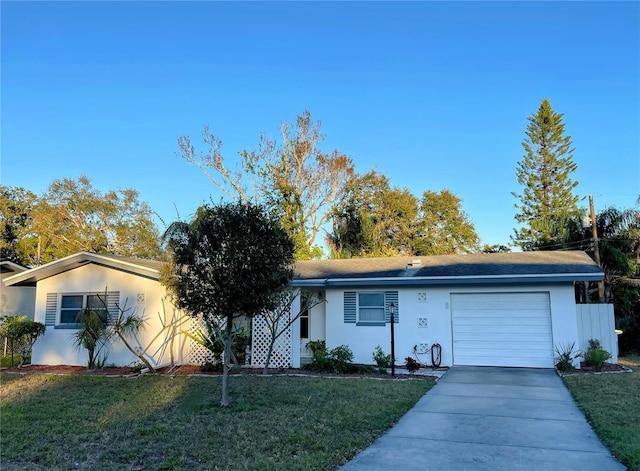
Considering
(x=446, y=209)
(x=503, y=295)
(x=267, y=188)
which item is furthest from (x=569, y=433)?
(x=446, y=209)

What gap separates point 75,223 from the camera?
33406mm

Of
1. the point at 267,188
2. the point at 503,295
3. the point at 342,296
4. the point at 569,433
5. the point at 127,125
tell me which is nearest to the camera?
the point at 569,433

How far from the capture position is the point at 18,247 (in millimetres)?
31750

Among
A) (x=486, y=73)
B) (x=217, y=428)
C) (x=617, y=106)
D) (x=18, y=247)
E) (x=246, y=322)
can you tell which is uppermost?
(x=486, y=73)

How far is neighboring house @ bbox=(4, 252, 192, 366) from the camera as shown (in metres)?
13.1

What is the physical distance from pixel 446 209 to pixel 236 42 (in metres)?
22.2

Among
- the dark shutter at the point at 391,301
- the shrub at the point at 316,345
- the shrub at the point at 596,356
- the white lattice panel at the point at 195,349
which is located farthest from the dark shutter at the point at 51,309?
the shrub at the point at 596,356

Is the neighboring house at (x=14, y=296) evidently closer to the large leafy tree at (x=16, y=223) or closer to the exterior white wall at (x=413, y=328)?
the exterior white wall at (x=413, y=328)

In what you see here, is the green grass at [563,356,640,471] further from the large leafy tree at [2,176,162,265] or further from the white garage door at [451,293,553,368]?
the large leafy tree at [2,176,162,265]

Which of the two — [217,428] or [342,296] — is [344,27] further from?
[217,428]

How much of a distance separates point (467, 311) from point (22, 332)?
41.9ft

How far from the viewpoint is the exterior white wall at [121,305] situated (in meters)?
13.1

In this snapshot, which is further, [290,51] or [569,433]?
[290,51]

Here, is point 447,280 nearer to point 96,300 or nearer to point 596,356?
point 596,356
